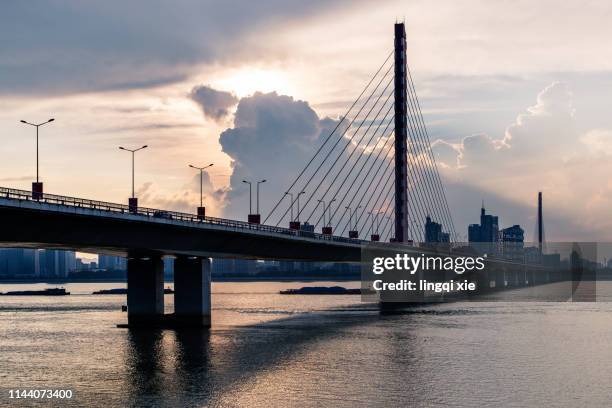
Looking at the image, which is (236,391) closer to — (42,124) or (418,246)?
(42,124)

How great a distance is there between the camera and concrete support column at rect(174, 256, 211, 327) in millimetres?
98250

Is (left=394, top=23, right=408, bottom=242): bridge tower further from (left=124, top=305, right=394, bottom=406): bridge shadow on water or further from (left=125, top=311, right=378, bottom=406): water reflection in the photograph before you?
(left=125, top=311, right=378, bottom=406): water reflection

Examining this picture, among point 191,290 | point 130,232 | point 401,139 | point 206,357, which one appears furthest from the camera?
point 401,139

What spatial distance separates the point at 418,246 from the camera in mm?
161375

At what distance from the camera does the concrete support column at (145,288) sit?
315ft

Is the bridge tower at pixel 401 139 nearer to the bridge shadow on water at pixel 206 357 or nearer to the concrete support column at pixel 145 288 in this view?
the bridge shadow on water at pixel 206 357

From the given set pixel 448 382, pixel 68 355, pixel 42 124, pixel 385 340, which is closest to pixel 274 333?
pixel 385 340

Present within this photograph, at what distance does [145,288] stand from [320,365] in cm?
3671

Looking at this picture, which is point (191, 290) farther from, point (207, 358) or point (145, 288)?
point (207, 358)

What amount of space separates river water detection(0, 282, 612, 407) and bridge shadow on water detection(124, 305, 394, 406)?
0.28 ft

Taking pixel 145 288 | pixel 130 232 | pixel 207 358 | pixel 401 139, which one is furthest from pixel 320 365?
pixel 401 139

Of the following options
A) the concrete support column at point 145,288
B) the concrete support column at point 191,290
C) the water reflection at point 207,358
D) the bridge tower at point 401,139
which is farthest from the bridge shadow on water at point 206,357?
the bridge tower at point 401,139

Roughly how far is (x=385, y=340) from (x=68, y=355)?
28.3 m

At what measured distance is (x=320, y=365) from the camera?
6425cm
